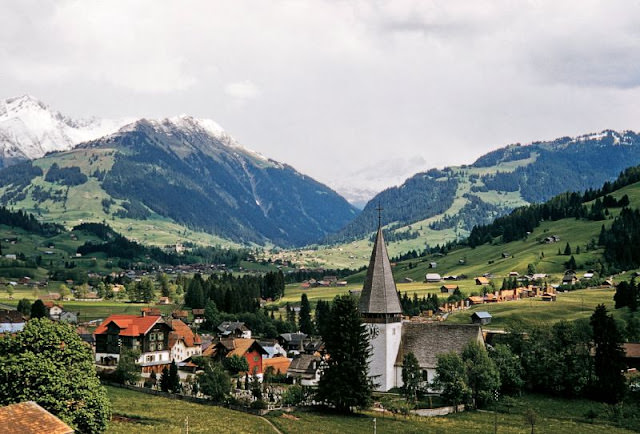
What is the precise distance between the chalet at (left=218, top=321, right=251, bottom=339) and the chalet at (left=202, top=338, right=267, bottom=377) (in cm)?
2940

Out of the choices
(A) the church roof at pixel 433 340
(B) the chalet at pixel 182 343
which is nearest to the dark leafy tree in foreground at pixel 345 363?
(A) the church roof at pixel 433 340

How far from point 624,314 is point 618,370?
42.5 m

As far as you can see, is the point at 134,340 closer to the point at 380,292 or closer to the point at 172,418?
the point at 380,292

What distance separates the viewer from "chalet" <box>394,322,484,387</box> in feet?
267

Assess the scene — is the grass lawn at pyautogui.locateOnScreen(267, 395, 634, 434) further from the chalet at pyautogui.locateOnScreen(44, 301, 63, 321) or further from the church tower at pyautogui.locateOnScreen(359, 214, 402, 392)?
the chalet at pyautogui.locateOnScreen(44, 301, 63, 321)

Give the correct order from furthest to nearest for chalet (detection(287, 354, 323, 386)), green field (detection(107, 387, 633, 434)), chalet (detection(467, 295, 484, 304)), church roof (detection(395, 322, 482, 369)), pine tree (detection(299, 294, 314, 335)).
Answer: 1. chalet (detection(467, 295, 484, 304))
2. pine tree (detection(299, 294, 314, 335))
3. chalet (detection(287, 354, 323, 386))
4. church roof (detection(395, 322, 482, 369))
5. green field (detection(107, 387, 633, 434))

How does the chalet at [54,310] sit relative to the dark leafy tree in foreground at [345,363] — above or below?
above

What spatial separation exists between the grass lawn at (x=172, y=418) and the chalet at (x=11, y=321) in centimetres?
7358

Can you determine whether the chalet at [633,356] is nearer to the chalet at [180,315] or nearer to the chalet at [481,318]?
the chalet at [481,318]

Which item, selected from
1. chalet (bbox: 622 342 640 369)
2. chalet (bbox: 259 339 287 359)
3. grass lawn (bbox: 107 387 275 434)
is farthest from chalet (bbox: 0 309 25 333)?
chalet (bbox: 622 342 640 369)

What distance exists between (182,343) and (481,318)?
60871 mm

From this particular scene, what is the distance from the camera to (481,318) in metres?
137

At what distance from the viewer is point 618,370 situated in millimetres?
79188

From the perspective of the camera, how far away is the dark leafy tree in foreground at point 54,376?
46031mm
